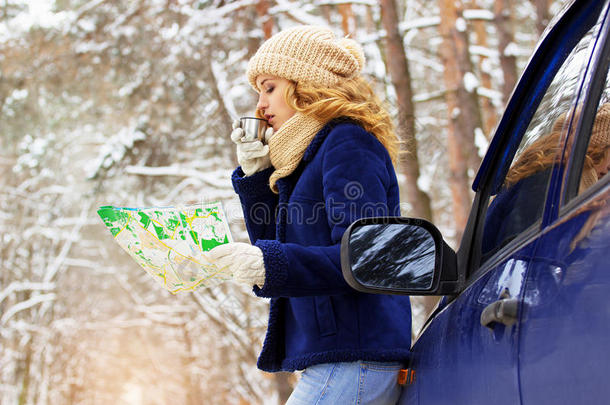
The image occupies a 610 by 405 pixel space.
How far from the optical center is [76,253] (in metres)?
20.5

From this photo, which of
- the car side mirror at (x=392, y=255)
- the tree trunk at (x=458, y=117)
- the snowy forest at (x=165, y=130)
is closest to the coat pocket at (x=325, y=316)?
the car side mirror at (x=392, y=255)

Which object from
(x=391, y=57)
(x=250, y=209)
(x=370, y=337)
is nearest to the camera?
(x=370, y=337)

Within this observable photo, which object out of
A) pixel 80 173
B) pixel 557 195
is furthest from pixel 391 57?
pixel 80 173

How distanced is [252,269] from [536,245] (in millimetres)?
829

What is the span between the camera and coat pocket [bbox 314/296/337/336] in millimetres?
2172

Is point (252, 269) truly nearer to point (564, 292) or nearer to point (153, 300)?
point (564, 292)

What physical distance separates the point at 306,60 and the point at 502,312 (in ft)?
4.76

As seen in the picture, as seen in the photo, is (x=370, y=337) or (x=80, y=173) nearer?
(x=370, y=337)

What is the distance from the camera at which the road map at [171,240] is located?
205cm

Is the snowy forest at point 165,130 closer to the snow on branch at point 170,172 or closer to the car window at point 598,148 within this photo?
the snow on branch at point 170,172

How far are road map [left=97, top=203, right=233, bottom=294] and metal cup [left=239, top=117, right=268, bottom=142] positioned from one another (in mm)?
640

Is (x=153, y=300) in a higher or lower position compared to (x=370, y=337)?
lower

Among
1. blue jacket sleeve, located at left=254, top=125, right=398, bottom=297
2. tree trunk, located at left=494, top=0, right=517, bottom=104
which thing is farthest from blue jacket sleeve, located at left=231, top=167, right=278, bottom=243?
tree trunk, located at left=494, top=0, right=517, bottom=104

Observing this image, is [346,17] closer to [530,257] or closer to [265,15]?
[265,15]
